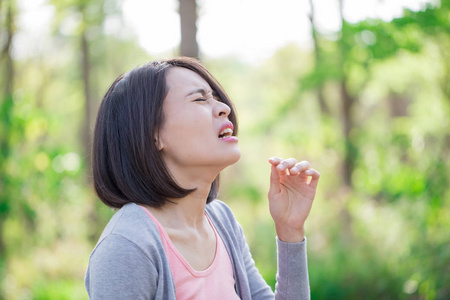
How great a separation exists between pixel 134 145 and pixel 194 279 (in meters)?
0.42

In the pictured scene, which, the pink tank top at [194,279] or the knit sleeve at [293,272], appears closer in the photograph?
the pink tank top at [194,279]

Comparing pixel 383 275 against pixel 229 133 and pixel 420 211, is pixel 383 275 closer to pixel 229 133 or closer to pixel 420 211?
pixel 420 211

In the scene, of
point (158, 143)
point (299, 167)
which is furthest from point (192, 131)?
point (299, 167)

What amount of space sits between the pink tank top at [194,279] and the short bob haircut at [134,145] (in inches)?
3.8

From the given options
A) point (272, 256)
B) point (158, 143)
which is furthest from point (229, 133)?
point (272, 256)

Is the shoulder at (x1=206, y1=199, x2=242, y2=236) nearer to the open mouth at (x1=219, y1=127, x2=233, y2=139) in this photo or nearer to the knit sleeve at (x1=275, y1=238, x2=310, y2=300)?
the knit sleeve at (x1=275, y1=238, x2=310, y2=300)

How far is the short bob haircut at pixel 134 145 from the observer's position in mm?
1388

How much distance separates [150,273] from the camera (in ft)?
3.93

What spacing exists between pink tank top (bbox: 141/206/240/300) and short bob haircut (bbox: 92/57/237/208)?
0.31 feet

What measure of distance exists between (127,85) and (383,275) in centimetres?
355

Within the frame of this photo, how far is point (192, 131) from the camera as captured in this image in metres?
1.41

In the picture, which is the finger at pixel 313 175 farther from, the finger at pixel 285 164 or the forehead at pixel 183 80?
the forehead at pixel 183 80

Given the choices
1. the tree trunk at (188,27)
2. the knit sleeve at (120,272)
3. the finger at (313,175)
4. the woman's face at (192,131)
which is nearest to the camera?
the knit sleeve at (120,272)

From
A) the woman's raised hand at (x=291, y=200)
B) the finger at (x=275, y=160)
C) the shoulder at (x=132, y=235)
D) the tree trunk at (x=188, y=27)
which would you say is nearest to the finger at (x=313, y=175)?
the woman's raised hand at (x=291, y=200)
